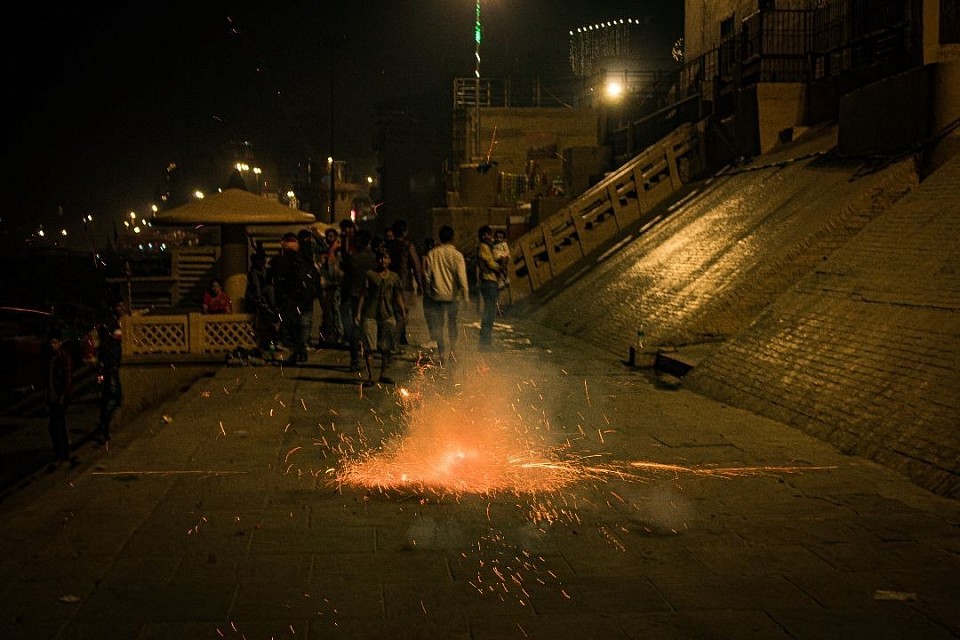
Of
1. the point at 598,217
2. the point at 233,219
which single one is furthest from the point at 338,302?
the point at 598,217

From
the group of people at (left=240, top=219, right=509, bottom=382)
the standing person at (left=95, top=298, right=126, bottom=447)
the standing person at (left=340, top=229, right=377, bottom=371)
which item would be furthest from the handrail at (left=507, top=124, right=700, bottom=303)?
the standing person at (left=95, top=298, right=126, bottom=447)

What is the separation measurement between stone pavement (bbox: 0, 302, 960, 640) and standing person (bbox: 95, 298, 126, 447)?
192cm

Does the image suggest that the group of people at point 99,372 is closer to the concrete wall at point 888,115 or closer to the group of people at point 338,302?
the group of people at point 338,302

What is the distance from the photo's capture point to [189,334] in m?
12.9

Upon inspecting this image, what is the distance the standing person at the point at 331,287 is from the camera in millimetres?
13914

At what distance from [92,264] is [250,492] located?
52729 mm

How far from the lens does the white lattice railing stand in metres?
12.7

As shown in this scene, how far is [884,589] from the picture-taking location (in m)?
4.32

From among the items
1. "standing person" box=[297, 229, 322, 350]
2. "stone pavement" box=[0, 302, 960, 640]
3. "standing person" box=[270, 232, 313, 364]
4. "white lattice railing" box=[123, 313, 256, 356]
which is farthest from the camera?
"white lattice railing" box=[123, 313, 256, 356]

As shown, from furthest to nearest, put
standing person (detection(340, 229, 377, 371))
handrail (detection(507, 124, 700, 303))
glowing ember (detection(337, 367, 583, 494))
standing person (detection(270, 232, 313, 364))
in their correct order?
1. handrail (detection(507, 124, 700, 303))
2. standing person (detection(270, 232, 313, 364))
3. standing person (detection(340, 229, 377, 371))
4. glowing ember (detection(337, 367, 583, 494))

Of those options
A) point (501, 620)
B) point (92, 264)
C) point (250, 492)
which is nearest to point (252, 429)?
point (250, 492)

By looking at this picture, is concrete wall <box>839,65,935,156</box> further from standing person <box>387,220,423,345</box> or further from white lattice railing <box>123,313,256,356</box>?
white lattice railing <box>123,313,256,356</box>

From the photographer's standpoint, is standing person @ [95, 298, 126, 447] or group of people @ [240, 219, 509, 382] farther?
group of people @ [240, 219, 509, 382]

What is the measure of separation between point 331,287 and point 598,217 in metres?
9.54
